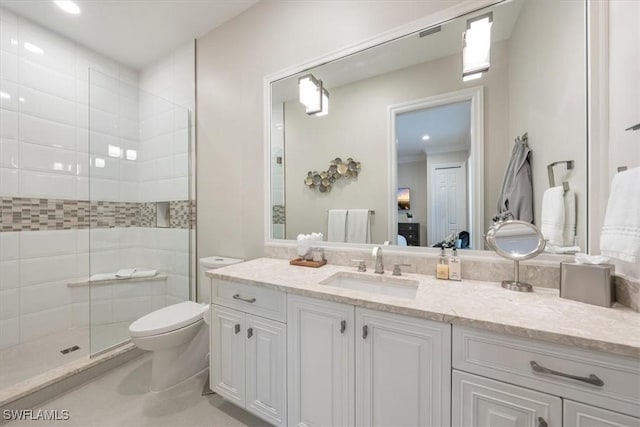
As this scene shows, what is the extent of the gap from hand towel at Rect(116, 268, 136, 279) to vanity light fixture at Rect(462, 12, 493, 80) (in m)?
3.12

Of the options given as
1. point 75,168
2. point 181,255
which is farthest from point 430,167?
point 75,168

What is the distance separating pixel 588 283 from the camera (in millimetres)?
903

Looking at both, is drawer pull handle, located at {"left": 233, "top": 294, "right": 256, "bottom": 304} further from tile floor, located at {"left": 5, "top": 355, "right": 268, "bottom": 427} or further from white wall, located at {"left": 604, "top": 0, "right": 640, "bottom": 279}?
white wall, located at {"left": 604, "top": 0, "right": 640, "bottom": 279}

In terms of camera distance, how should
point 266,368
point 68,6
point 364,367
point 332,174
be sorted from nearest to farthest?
point 364,367 → point 266,368 → point 332,174 → point 68,6

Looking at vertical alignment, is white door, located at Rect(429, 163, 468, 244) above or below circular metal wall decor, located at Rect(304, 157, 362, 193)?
below

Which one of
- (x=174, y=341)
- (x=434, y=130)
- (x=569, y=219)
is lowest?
(x=174, y=341)

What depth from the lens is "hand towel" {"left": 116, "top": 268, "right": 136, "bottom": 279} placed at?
7.72ft

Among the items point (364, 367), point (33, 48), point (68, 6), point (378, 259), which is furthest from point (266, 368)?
point (33, 48)

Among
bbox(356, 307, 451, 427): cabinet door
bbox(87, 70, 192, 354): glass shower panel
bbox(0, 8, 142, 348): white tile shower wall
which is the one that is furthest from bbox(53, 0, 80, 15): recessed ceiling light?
bbox(356, 307, 451, 427): cabinet door

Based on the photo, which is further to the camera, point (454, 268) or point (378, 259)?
point (378, 259)

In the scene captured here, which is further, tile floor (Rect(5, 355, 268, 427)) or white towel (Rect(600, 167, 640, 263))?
tile floor (Rect(5, 355, 268, 427))

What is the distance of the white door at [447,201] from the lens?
131 centimetres

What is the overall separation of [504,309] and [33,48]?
3.69 metres

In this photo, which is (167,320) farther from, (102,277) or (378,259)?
(378,259)
